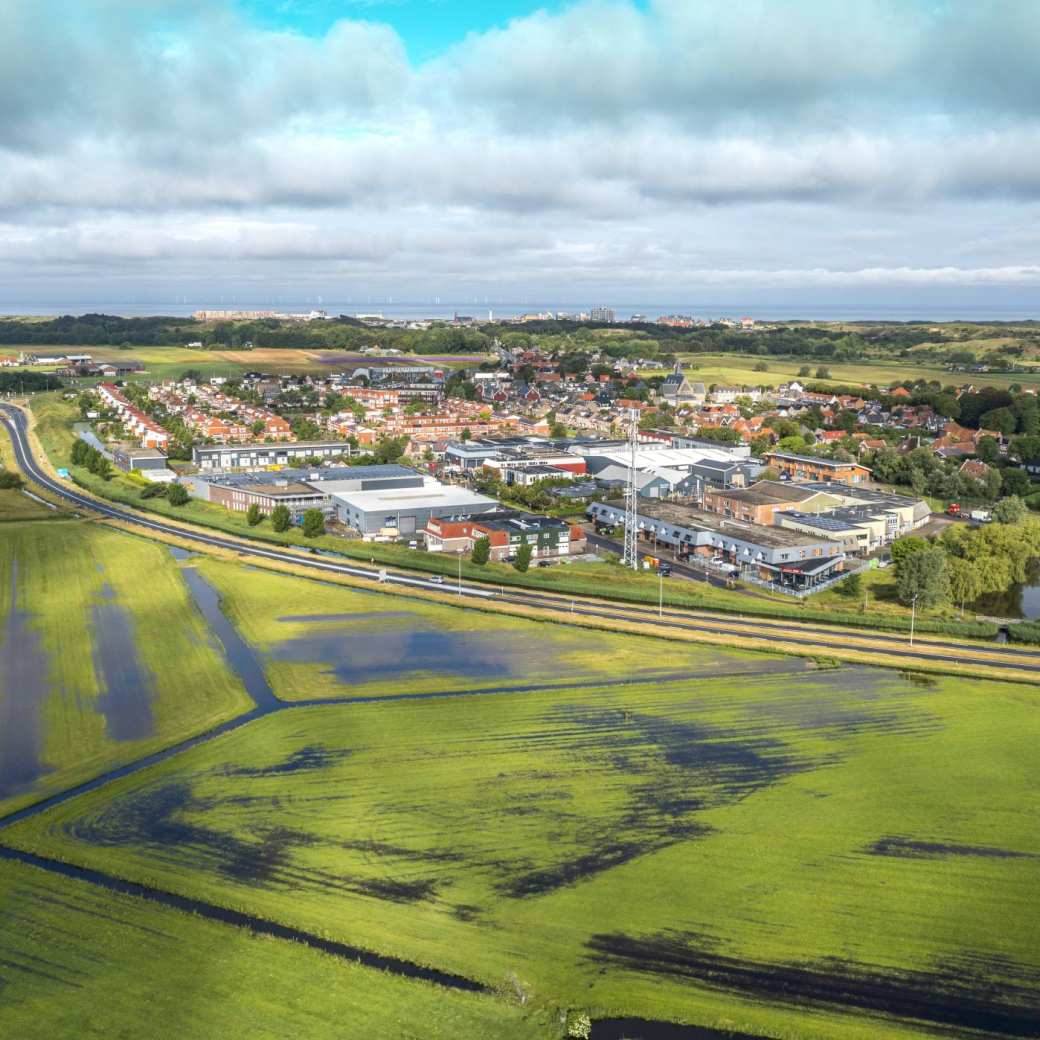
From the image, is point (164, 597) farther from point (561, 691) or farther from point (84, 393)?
point (84, 393)

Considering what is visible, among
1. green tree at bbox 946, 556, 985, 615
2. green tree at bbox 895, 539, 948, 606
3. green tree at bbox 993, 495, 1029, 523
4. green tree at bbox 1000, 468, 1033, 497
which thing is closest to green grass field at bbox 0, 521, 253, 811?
green tree at bbox 895, 539, 948, 606

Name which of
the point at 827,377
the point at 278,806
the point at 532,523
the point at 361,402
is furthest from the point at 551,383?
the point at 278,806

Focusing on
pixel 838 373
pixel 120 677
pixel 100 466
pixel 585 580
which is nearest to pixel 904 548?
pixel 585 580

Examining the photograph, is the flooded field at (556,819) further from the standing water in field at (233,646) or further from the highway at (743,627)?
the highway at (743,627)

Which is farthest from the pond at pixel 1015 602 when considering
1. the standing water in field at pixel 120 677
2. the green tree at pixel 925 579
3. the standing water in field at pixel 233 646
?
the standing water in field at pixel 120 677

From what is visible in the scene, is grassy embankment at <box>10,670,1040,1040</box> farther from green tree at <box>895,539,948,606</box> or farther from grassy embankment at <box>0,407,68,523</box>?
grassy embankment at <box>0,407,68,523</box>

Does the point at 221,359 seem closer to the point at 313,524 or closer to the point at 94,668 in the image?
the point at 313,524
